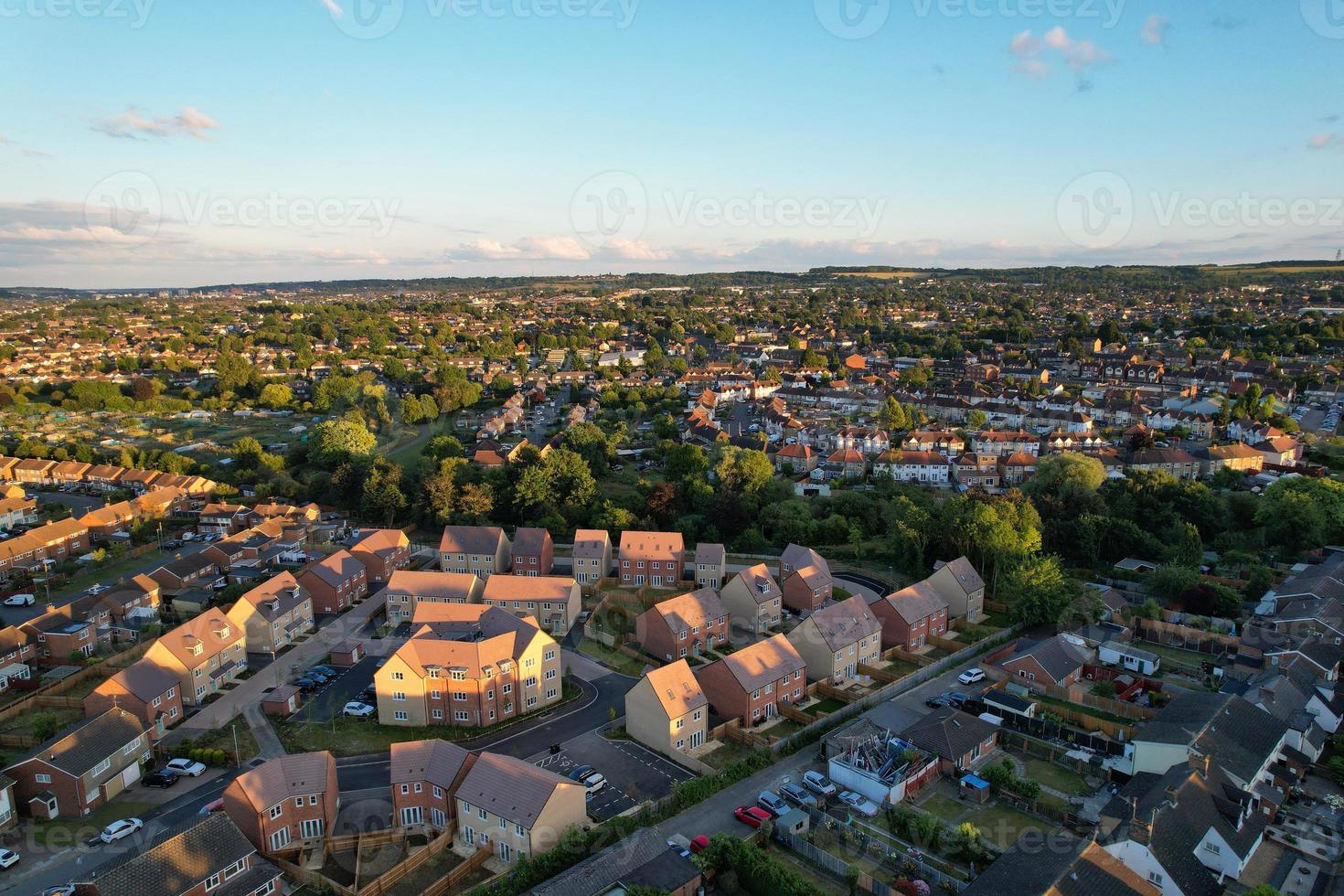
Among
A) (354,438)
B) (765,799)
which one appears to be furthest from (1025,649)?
(354,438)

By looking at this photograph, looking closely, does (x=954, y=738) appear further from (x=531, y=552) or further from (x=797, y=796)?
(x=531, y=552)

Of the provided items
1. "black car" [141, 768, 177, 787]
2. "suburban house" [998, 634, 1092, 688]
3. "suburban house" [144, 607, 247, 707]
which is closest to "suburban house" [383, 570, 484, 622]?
"suburban house" [144, 607, 247, 707]

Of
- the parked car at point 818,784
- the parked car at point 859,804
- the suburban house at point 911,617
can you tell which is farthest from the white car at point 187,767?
the suburban house at point 911,617

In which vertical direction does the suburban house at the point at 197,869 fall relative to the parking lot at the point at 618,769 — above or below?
above

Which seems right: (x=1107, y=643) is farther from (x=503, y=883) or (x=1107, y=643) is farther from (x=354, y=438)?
(x=354, y=438)

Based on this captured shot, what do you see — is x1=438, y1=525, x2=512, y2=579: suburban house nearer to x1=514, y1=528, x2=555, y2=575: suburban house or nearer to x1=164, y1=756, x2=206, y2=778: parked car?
x1=514, y1=528, x2=555, y2=575: suburban house

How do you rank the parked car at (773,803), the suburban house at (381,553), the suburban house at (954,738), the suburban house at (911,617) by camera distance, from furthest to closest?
the suburban house at (381,553), the suburban house at (911,617), the suburban house at (954,738), the parked car at (773,803)

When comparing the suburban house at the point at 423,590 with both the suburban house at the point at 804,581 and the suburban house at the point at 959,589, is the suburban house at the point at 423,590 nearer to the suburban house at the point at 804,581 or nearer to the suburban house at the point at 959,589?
the suburban house at the point at 804,581
